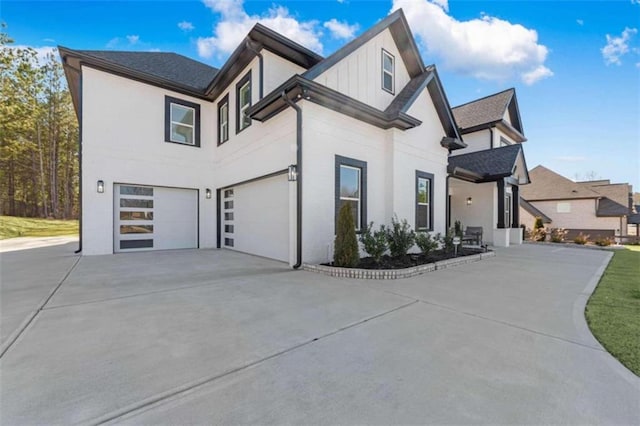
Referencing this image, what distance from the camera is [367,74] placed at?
840cm

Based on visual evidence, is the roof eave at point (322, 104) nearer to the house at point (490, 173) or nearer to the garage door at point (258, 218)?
the garage door at point (258, 218)

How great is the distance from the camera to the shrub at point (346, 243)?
6.48m

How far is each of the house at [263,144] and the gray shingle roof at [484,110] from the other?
578 centimetres

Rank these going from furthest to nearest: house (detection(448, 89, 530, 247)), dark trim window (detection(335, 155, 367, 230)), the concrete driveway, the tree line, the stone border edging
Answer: the tree line, house (detection(448, 89, 530, 247)), dark trim window (detection(335, 155, 367, 230)), the stone border edging, the concrete driveway

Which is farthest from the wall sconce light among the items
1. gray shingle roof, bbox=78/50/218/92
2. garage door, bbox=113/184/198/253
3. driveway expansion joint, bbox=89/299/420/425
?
gray shingle roof, bbox=78/50/218/92

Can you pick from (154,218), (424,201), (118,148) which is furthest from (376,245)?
(118,148)

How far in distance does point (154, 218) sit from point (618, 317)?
12.0 meters

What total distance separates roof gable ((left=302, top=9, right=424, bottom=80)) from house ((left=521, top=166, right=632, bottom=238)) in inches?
780

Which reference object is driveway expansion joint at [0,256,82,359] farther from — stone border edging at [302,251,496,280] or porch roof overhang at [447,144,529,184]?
porch roof overhang at [447,144,529,184]

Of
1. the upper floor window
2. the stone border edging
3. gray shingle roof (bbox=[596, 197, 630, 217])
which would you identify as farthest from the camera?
gray shingle roof (bbox=[596, 197, 630, 217])

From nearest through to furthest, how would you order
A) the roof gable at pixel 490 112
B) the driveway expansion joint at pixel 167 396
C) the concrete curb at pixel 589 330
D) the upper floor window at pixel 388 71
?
the driveway expansion joint at pixel 167 396 < the concrete curb at pixel 589 330 < the upper floor window at pixel 388 71 < the roof gable at pixel 490 112

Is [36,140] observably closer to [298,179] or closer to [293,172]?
[293,172]

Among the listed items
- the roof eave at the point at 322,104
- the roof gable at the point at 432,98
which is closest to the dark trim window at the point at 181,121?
the roof eave at the point at 322,104

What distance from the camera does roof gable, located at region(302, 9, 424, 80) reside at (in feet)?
23.6
